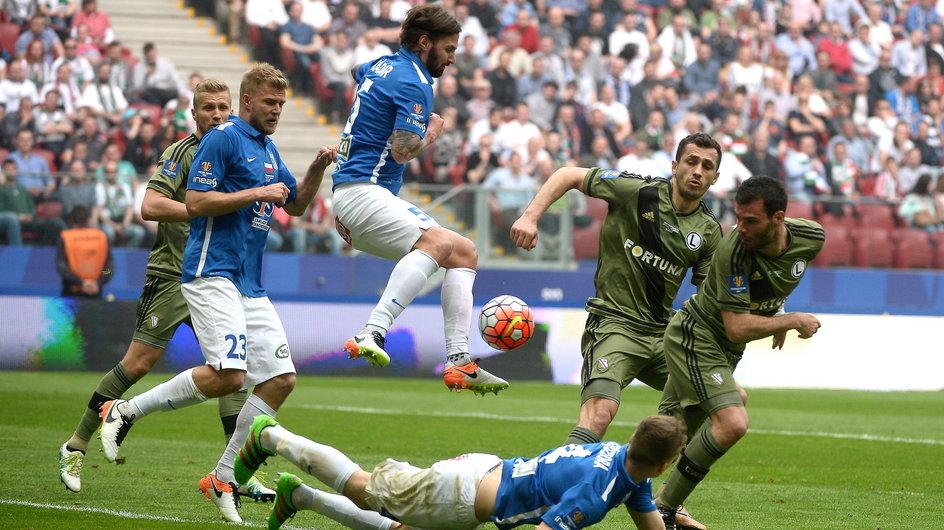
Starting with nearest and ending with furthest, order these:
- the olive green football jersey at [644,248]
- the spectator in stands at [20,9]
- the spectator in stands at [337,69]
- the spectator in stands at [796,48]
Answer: the olive green football jersey at [644,248] < the spectator in stands at [20,9] < the spectator in stands at [337,69] < the spectator in stands at [796,48]

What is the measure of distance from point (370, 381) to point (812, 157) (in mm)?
10151

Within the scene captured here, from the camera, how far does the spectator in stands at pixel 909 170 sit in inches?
913

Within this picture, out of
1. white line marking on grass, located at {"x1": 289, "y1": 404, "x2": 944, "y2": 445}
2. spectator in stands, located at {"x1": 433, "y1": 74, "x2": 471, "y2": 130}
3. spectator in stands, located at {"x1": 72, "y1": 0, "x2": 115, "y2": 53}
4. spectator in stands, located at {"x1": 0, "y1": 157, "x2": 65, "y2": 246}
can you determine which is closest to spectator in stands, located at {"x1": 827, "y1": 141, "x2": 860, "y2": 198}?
spectator in stands, located at {"x1": 433, "y1": 74, "x2": 471, "y2": 130}

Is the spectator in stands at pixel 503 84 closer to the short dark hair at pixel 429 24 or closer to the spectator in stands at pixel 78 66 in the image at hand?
the spectator in stands at pixel 78 66

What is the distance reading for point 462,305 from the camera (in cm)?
785

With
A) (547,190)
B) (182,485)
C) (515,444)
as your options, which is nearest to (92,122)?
(515,444)

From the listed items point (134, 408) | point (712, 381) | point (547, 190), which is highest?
point (547, 190)

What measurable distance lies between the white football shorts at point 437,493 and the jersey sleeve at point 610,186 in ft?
8.39

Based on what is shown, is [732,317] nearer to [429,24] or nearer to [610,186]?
[610,186]

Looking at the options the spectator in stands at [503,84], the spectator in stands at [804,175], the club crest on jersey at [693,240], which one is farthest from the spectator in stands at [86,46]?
the club crest on jersey at [693,240]

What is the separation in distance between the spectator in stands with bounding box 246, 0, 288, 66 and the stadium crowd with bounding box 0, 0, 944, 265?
A: 0.13 ft

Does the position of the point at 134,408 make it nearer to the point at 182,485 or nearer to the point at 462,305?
the point at 182,485

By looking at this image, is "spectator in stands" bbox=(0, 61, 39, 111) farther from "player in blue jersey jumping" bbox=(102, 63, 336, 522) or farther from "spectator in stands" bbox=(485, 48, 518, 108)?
"player in blue jersey jumping" bbox=(102, 63, 336, 522)

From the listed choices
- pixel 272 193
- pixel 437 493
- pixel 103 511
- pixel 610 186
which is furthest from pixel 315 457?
pixel 610 186
